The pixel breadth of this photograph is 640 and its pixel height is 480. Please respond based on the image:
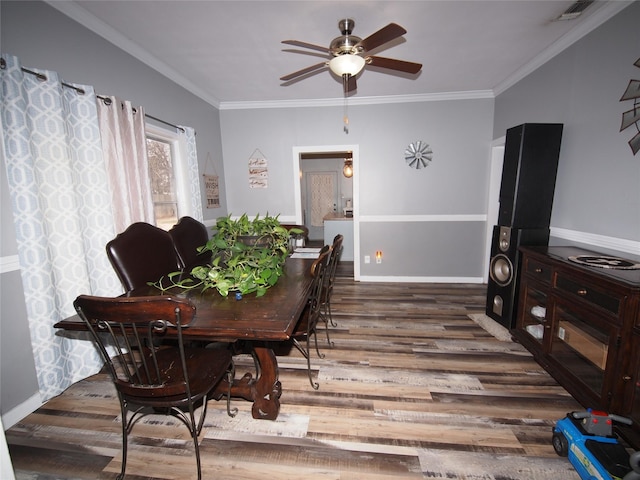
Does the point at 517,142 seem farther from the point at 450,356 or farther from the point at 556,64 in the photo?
the point at 450,356

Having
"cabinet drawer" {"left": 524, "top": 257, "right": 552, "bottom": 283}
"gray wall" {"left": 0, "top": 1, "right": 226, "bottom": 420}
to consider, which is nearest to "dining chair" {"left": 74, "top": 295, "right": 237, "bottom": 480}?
"gray wall" {"left": 0, "top": 1, "right": 226, "bottom": 420}

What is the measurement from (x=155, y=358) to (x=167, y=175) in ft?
8.63

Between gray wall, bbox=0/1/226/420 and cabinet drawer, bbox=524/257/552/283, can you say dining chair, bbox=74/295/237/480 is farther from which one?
cabinet drawer, bbox=524/257/552/283

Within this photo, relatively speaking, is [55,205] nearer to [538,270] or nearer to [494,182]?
[538,270]

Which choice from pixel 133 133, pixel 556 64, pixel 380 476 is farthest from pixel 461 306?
pixel 133 133

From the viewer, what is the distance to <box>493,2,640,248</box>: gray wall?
182 cm

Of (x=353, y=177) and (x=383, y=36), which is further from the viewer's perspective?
(x=353, y=177)

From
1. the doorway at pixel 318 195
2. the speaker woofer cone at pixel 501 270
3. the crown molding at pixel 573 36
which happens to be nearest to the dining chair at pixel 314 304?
the speaker woofer cone at pixel 501 270

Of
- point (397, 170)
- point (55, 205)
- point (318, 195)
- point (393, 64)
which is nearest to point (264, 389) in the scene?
point (55, 205)

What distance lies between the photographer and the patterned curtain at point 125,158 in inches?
83.4

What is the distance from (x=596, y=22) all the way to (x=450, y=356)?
2802 millimetres

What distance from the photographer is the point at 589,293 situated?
159 centimetres

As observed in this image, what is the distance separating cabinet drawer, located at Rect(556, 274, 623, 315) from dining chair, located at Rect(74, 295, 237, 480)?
82.3 inches

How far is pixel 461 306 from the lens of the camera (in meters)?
3.16
